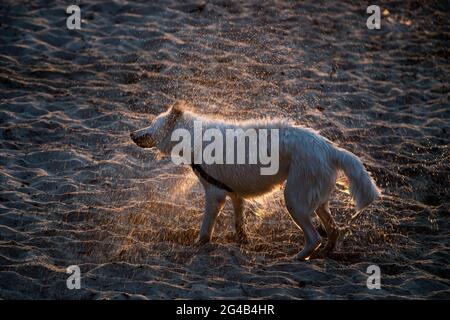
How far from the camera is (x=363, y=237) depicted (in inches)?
289

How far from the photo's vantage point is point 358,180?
652 cm

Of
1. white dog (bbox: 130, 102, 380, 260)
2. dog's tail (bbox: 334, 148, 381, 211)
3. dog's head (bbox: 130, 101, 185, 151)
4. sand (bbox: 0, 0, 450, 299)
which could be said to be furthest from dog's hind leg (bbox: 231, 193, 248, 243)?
dog's tail (bbox: 334, 148, 381, 211)

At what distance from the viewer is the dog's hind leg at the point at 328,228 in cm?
694

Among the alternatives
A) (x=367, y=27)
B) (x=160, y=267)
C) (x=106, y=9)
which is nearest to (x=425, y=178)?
(x=160, y=267)

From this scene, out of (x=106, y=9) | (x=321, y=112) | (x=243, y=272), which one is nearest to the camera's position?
(x=243, y=272)

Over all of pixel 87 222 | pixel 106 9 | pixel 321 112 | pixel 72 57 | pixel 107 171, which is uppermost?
pixel 106 9

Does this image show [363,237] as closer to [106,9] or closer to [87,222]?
[87,222]

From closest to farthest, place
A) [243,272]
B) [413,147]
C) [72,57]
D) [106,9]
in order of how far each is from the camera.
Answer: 1. [243,272]
2. [413,147]
3. [72,57]
4. [106,9]

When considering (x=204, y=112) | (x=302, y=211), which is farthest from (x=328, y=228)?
(x=204, y=112)

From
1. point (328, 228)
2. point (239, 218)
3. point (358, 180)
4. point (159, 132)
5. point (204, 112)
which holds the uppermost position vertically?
point (204, 112)

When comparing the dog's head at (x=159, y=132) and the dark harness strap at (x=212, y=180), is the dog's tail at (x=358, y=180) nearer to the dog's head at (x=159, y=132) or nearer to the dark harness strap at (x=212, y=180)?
the dark harness strap at (x=212, y=180)

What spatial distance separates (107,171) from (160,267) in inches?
98.7

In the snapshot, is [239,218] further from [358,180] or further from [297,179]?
[358,180]

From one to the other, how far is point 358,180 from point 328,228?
0.70 meters
